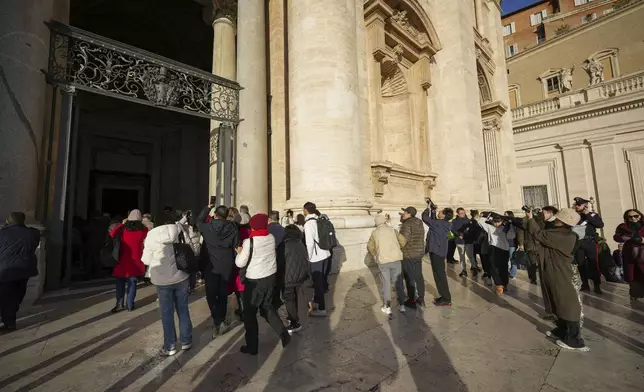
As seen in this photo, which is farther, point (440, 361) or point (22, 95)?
point (22, 95)

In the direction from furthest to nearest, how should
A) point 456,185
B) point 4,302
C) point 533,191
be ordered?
1. point 533,191
2. point 456,185
3. point 4,302

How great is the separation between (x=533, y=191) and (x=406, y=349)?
80.6 feet

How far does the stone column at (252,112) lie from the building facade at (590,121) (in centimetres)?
2211

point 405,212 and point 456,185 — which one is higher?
point 456,185

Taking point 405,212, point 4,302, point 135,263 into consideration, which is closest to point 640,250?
point 405,212

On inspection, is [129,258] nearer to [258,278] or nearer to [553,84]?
[258,278]

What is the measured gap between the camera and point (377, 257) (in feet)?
13.5

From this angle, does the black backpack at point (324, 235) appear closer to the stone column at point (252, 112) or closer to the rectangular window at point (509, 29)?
the stone column at point (252, 112)

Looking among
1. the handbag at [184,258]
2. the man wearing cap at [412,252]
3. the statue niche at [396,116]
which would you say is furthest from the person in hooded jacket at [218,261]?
the statue niche at [396,116]

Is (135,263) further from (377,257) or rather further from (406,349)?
(406,349)

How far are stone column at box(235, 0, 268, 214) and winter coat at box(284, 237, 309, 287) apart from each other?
153 inches

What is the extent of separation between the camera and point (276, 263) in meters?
3.26

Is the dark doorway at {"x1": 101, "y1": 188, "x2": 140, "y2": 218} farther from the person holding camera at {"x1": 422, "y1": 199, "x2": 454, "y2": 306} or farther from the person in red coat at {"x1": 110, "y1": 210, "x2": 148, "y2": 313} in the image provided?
the person holding camera at {"x1": 422, "y1": 199, "x2": 454, "y2": 306}

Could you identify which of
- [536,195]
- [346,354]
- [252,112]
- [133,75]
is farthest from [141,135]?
[536,195]
